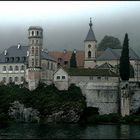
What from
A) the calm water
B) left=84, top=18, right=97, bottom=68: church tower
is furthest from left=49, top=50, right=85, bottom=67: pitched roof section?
the calm water

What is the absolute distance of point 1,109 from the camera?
92625mm

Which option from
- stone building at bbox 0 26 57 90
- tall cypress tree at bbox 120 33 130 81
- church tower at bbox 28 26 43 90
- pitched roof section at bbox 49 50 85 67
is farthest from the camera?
pitched roof section at bbox 49 50 85 67

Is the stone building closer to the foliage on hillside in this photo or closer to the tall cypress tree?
the foliage on hillside

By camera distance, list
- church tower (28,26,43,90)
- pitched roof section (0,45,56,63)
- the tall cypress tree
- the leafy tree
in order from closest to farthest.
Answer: the tall cypress tree → church tower (28,26,43,90) → pitched roof section (0,45,56,63) → the leafy tree

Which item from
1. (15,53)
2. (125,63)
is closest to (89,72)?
(125,63)

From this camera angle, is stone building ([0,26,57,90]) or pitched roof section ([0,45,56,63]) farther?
pitched roof section ([0,45,56,63])

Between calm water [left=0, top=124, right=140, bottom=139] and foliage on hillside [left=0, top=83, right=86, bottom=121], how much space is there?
1181 cm

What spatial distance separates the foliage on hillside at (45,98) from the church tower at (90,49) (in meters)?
20.3

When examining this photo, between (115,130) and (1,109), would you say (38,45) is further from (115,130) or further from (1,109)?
(115,130)

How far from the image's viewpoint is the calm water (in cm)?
6588

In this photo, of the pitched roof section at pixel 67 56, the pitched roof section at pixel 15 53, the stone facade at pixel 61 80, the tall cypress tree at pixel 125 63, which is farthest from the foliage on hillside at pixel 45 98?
the pitched roof section at pixel 67 56

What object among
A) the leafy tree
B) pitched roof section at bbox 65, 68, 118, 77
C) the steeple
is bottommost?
pitched roof section at bbox 65, 68, 118, 77

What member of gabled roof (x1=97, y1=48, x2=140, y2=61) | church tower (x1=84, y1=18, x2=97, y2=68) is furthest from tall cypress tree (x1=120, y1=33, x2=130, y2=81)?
church tower (x1=84, y1=18, x2=97, y2=68)

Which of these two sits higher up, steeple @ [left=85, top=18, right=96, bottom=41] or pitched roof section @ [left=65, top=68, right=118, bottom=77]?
steeple @ [left=85, top=18, right=96, bottom=41]
